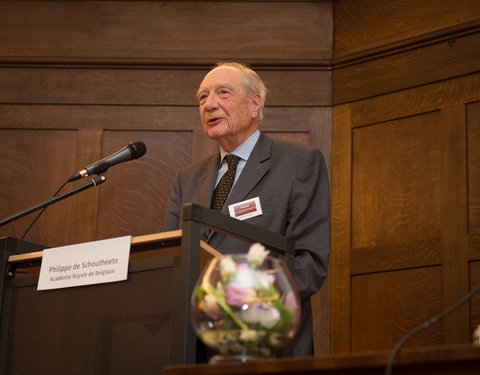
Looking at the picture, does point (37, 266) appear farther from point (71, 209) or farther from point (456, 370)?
point (71, 209)

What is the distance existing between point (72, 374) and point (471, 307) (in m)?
2.08

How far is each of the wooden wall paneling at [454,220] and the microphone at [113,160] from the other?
1.70m

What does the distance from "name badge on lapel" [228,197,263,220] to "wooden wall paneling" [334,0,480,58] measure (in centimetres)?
178

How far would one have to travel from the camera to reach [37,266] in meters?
2.72

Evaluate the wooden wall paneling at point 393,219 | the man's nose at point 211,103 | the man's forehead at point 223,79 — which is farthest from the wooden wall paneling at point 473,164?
the man's nose at point 211,103

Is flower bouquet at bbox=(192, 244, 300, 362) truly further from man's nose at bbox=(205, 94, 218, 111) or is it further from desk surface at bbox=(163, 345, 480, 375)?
man's nose at bbox=(205, 94, 218, 111)

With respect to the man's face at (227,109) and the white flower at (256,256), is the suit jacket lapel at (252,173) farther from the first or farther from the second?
the white flower at (256,256)

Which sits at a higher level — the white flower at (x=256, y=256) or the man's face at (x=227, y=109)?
the man's face at (x=227, y=109)

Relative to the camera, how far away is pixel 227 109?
341 centimetres

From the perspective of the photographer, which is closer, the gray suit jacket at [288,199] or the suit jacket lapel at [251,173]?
the gray suit jacket at [288,199]

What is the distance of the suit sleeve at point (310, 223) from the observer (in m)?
2.75

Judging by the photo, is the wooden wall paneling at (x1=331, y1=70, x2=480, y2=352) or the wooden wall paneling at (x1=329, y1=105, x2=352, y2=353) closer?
the wooden wall paneling at (x1=331, y1=70, x2=480, y2=352)

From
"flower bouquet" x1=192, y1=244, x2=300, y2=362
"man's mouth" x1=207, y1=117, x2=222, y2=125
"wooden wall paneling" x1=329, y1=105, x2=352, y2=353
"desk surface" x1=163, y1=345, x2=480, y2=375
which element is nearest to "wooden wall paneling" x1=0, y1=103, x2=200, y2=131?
"wooden wall paneling" x1=329, y1=105, x2=352, y2=353

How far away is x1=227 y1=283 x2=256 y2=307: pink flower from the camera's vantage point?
1.77m
